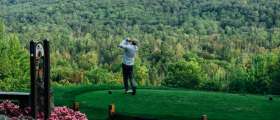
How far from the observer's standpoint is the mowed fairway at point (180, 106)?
14.6 metres

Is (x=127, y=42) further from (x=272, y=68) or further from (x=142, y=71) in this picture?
(x=142, y=71)

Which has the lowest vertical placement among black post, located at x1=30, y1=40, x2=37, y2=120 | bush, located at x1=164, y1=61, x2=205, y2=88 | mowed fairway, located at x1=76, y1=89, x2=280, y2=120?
bush, located at x1=164, y1=61, x2=205, y2=88

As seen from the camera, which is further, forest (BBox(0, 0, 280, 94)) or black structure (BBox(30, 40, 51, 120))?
forest (BBox(0, 0, 280, 94))

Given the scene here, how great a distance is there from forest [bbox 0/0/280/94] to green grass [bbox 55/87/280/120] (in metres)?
27.1

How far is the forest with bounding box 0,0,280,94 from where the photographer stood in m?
63.7

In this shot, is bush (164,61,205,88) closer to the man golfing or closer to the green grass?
the man golfing

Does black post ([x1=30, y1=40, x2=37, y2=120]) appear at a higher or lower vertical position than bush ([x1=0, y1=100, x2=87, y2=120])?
higher

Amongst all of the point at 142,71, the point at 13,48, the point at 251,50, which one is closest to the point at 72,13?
the point at 251,50

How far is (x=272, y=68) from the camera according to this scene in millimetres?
57688

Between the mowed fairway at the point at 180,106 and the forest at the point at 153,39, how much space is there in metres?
27.1

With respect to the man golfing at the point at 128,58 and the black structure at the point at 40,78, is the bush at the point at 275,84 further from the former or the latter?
the black structure at the point at 40,78

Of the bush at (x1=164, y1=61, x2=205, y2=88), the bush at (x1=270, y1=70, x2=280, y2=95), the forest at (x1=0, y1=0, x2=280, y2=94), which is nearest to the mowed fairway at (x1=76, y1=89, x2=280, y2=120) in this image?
the bush at (x1=270, y1=70, x2=280, y2=95)

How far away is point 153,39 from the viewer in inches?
5315

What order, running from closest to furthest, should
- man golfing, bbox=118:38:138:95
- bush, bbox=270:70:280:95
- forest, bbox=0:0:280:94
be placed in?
man golfing, bbox=118:38:138:95 < bush, bbox=270:70:280:95 < forest, bbox=0:0:280:94
